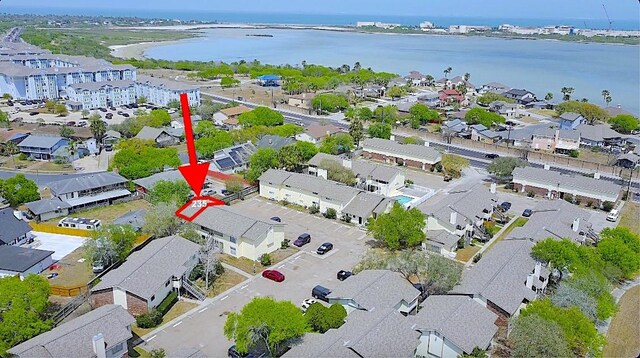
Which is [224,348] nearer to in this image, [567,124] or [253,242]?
[253,242]

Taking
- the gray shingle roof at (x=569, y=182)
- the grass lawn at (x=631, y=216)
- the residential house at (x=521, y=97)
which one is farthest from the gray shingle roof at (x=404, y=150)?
the residential house at (x=521, y=97)

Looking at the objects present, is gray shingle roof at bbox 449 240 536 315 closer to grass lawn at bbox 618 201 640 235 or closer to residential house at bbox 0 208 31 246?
grass lawn at bbox 618 201 640 235

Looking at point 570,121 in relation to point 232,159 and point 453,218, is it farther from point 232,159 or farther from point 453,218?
point 232,159

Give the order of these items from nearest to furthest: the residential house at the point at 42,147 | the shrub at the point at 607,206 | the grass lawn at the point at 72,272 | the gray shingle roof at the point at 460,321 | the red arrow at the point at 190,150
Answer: the red arrow at the point at 190,150, the gray shingle roof at the point at 460,321, the grass lawn at the point at 72,272, the shrub at the point at 607,206, the residential house at the point at 42,147

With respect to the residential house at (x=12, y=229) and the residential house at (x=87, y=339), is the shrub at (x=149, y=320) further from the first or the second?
the residential house at (x=12, y=229)

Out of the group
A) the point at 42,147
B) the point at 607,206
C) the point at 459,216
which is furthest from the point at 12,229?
the point at 607,206

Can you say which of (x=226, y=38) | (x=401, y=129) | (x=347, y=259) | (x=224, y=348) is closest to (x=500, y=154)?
(x=401, y=129)

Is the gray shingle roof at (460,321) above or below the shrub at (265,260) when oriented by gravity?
above

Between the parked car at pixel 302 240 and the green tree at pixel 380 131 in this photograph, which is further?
the green tree at pixel 380 131

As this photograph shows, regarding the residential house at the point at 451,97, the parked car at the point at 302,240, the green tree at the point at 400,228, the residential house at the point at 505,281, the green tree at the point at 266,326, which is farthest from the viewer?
the residential house at the point at 451,97
